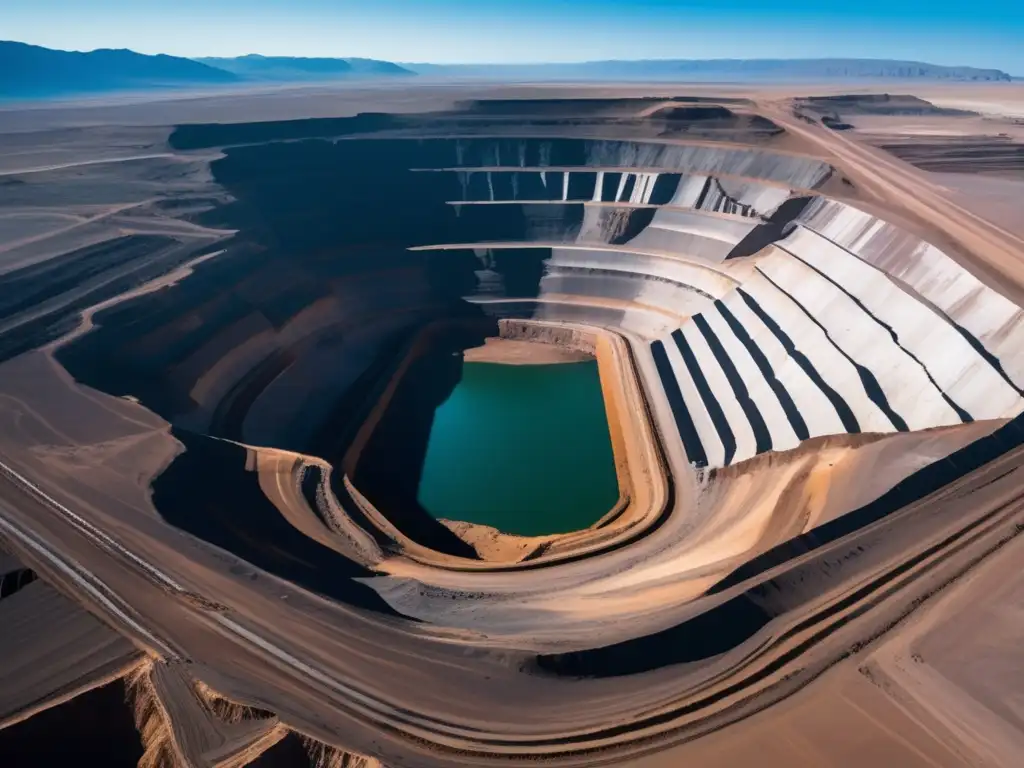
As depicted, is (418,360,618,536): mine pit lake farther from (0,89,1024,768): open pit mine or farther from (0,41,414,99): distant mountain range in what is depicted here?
(0,41,414,99): distant mountain range

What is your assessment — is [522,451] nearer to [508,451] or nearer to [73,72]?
[508,451]

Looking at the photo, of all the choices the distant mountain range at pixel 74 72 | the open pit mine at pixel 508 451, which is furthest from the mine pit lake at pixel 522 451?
the distant mountain range at pixel 74 72

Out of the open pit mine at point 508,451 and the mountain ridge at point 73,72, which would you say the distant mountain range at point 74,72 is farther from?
the open pit mine at point 508,451

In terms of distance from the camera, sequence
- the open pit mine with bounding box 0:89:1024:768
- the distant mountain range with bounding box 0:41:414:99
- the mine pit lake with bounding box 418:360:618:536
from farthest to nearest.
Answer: the distant mountain range with bounding box 0:41:414:99, the mine pit lake with bounding box 418:360:618:536, the open pit mine with bounding box 0:89:1024:768

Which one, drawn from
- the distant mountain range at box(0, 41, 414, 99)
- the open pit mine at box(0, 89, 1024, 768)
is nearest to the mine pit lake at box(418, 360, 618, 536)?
the open pit mine at box(0, 89, 1024, 768)

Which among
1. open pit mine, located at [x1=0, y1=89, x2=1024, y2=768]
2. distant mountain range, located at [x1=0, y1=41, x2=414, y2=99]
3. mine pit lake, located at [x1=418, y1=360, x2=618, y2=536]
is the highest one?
distant mountain range, located at [x1=0, y1=41, x2=414, y2=99]

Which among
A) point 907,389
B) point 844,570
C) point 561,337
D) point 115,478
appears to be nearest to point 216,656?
point 115,478

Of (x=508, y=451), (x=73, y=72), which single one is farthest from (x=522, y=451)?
(x=73, y=72)
